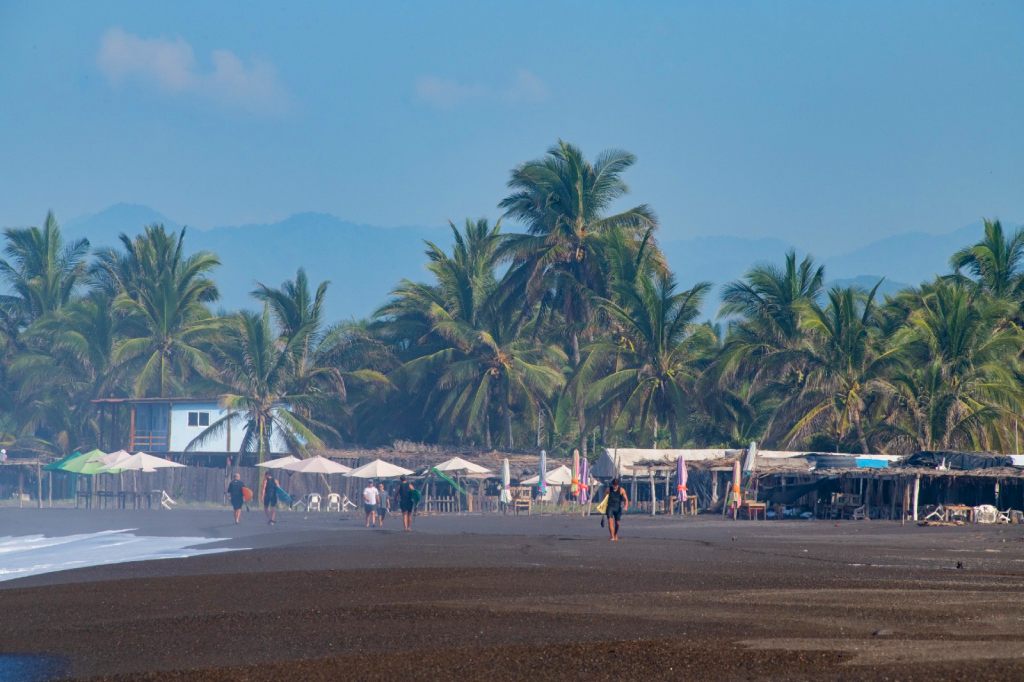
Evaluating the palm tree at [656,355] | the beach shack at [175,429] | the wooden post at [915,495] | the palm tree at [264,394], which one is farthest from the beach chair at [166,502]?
the wooden post at [915,495]

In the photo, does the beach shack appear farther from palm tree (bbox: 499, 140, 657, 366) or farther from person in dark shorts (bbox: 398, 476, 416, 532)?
person in dark shorts (bbox: 398, 476, 416, 532)

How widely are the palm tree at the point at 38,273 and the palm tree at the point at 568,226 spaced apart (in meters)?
24.2

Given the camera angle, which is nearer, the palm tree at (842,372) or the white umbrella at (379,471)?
the palm tree at (842,372)

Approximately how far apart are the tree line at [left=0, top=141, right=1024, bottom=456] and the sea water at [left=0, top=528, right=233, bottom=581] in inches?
709

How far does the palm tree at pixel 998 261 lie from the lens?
1658 inches

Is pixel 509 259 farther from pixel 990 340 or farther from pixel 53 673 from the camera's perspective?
pixel 53 673

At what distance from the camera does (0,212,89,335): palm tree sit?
199 ft

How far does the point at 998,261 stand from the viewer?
4225 cm

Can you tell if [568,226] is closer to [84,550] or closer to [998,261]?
[998,261]

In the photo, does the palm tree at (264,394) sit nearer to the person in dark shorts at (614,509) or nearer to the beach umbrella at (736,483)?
the beach umbrella at (736,483)

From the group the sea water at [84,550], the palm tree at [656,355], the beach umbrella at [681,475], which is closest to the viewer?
the sea water at [84,550]

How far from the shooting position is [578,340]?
54.3m

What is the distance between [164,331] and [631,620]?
47.5 m

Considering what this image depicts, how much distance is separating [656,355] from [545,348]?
771 centimetres
